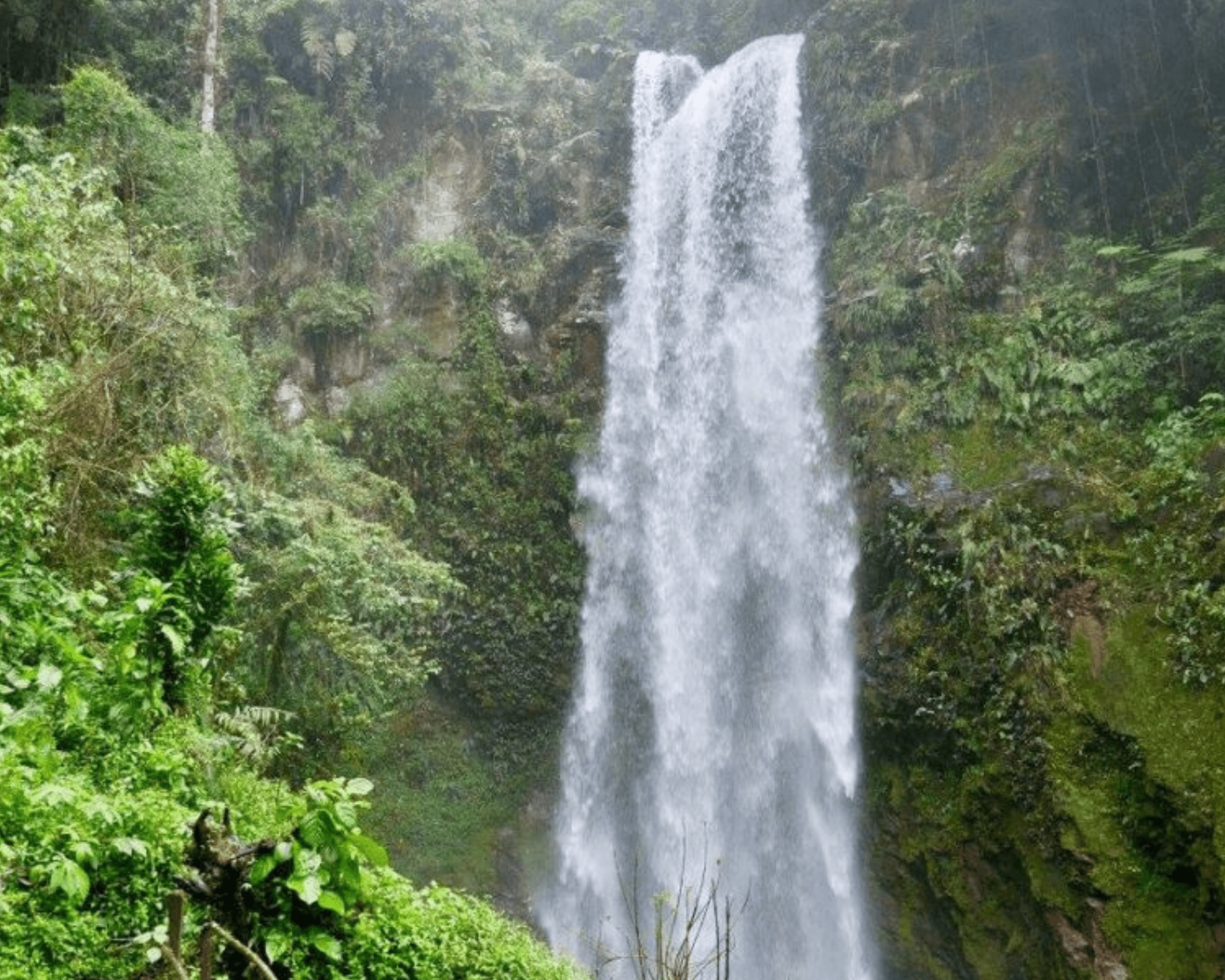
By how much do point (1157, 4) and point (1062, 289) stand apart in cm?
488

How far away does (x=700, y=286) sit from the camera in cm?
1609

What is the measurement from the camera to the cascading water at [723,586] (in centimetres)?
1237

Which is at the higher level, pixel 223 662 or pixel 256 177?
pixel 256 177

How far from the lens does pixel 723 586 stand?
1417 centimetres

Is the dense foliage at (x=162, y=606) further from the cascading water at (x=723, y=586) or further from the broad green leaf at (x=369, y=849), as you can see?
the cascading water at (x=723, y=586)

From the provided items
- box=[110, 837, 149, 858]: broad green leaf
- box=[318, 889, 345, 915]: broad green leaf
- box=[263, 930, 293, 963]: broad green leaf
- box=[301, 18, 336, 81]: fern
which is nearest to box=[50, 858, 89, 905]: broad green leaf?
box=[110, 837, 149, 858]: broad green leaf

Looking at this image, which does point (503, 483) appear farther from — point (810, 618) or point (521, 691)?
point (810, 618)

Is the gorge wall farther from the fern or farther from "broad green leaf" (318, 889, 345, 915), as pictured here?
"broad green leaf" (318, 889, 345, 915)

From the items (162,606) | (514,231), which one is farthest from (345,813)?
(514,231)

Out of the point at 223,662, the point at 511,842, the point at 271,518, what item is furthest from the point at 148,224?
the point at 511,842

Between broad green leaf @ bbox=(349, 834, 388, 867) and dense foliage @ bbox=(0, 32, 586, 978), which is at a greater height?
dense foliage @ bbox=(0, 32, 586, 978)

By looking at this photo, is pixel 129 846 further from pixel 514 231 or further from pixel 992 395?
pixel 514 231

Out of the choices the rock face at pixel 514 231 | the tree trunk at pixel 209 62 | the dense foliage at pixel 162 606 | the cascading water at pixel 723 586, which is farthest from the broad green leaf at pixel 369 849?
the rock face at pixel 514 231

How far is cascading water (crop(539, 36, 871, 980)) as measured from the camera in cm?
1237
